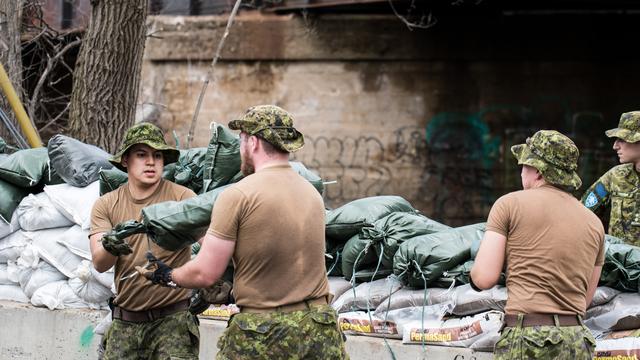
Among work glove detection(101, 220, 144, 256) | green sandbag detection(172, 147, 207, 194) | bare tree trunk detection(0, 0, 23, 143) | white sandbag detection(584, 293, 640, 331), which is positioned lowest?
white sandbag detection(584, 293, 640, 331)

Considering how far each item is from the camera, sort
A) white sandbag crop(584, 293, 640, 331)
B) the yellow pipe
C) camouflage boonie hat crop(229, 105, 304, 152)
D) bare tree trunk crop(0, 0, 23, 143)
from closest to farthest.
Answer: camouflage boonie hat crop(229, 105, 304, 152) < white sandbag crop(584, 293, 640, 331) < the yellow pipe < bare tree trunk crop(0, 0, 23, 143)

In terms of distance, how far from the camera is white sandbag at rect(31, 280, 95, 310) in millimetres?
6551

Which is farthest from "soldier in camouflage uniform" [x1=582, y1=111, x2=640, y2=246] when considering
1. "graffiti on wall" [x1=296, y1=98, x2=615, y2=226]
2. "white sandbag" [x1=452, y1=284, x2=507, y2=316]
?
"graffiti on wall" [x1=296, y1=98, x2=615, y2=226]

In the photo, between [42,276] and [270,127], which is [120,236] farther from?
[42,276]

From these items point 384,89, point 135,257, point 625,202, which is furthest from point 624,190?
point 384,89

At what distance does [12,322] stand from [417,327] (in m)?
2.93

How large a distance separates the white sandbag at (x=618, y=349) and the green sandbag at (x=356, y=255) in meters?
1.50

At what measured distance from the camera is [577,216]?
425cm

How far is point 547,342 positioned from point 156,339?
77.4 inches

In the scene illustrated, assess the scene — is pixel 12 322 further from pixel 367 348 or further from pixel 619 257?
pixel 619 257

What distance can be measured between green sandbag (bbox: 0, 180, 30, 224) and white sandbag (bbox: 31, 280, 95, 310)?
0.64 m

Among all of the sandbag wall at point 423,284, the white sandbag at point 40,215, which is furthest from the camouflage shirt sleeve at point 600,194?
the white sandbag at point 40,215

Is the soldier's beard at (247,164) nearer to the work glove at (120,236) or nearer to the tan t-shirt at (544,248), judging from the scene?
the work glove at (120,236)

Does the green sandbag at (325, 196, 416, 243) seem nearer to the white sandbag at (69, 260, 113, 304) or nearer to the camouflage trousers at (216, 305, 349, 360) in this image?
the white sandbag at (69, 260, 113, 304)
